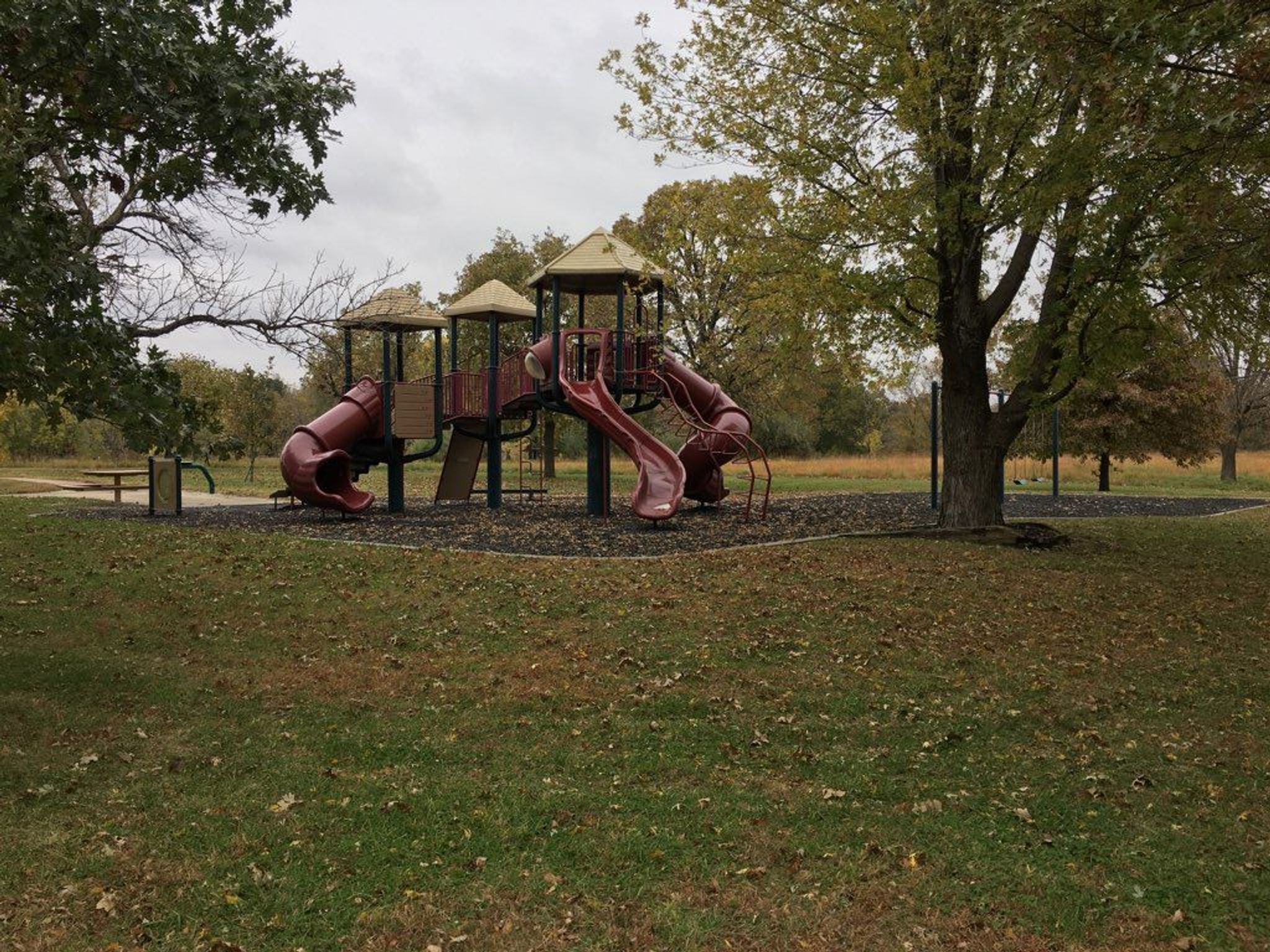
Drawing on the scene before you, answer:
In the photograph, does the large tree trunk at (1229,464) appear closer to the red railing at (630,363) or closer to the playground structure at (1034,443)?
the playground structure at (1034,443)

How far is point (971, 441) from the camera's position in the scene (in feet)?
45.9

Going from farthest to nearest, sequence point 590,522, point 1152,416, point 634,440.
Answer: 1. point 1152,416
2. point 590,522
3. point 634,440

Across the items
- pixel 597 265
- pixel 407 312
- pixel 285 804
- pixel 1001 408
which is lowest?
pixel 285 804

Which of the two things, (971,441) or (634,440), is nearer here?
(971,441)

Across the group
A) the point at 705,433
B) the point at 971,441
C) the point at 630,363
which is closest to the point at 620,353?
the point at 630,363

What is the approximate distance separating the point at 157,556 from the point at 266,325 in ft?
16.9

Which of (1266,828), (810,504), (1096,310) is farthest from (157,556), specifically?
(810,504)

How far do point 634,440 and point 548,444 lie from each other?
19.7 m

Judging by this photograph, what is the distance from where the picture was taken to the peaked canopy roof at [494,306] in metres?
19.6

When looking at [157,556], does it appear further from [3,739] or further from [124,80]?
[124,80]

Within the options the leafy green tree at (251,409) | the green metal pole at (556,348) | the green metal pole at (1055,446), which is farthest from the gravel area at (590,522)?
the leafy green tree at (251,409)

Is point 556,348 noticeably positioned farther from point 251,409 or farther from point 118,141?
point 251,409

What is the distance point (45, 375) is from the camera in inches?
211

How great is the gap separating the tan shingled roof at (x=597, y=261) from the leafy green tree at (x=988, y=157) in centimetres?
349
